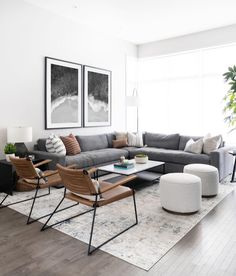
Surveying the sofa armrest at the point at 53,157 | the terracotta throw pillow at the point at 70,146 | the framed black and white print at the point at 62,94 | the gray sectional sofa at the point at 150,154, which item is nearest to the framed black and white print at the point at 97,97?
the framed black and white print at the point at 62,94

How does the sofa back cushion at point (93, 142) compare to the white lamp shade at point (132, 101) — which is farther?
the white lamp shade at point (132, 101)

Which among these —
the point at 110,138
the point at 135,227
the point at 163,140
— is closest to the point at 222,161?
the point at 163,140

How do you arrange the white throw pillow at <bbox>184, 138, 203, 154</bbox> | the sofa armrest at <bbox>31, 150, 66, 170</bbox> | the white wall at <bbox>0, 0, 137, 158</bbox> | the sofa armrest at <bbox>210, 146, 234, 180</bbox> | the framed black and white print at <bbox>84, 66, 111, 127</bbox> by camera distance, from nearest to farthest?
the sofa armrest at <bbox>31, 150, 66, 170</bbox>, the white wall at <bbox>0, 0, 137, 158</bbox>, the sofa armrest at <bbox>210, 146, 234, 180</bbox>, the white throw pillow at <bbox>184, 138, 203, 154</bbox>, the framed black and white print at <bbox>84, 66, 111, 127</bbox>

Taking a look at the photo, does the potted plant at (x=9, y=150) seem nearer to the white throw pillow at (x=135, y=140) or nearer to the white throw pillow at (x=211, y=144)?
the white throw pillow at (x=135, y=140)

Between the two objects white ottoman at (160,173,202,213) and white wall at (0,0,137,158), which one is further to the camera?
white wall at (0,0,137,158)

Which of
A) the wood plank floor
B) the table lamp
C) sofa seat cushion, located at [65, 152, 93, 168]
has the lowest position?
the wood plank floor

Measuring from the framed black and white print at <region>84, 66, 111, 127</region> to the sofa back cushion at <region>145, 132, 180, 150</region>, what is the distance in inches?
44.0

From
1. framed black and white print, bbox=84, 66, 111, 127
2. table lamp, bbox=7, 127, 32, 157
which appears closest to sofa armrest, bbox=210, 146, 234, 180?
framed black and white print, bbox=84, 66, 111, 127

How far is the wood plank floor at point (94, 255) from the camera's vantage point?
6.58 ft

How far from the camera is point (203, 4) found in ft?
15.0

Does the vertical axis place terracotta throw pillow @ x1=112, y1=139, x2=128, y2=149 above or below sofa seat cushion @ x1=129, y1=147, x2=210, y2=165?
above

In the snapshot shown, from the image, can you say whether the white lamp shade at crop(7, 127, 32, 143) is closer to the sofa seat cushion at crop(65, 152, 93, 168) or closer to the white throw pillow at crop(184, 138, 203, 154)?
the sofa seat cushion at crop(65, 152, 93, 168)

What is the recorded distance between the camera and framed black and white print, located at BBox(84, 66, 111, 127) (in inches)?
230

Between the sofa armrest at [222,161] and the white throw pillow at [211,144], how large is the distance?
180 millimetres
